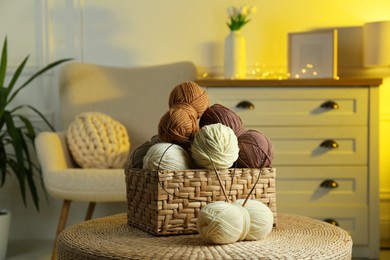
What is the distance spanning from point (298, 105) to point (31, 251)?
145 cm

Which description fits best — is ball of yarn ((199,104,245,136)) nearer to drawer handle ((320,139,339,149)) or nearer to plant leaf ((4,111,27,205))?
drawer handle ((320,139,339,149))

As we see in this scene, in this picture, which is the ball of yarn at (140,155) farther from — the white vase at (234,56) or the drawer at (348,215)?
the white vase at (234,56)

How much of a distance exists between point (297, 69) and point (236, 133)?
5.89 feet

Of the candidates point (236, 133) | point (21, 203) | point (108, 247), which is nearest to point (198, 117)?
point (236, 133)

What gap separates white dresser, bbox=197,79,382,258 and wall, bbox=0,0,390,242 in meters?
0.53

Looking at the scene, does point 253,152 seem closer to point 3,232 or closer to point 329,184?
point 329,184

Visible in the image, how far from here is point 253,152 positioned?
4.55 feet

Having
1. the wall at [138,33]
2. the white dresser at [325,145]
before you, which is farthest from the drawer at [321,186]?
the wall at [138,33]

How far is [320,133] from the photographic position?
2.89 meters

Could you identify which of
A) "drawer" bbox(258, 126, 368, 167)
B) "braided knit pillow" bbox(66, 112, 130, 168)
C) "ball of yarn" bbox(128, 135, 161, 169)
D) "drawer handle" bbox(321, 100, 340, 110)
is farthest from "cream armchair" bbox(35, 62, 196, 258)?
"ball of yarn" bbox(128, 135, 161, 169)

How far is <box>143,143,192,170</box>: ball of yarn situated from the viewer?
1.32 meters

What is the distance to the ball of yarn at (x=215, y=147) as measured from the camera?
51.7 inches

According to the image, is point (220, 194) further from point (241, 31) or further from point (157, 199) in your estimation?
point (241, 31)

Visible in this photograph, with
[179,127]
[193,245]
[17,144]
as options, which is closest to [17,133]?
[17,144]
